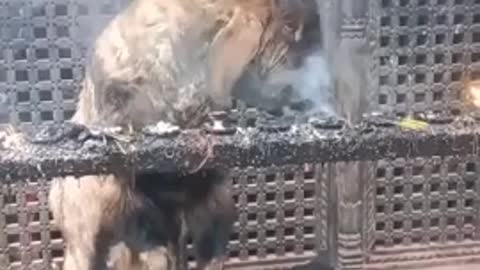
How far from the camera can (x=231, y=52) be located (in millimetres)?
1897

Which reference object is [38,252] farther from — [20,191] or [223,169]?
[223,169]

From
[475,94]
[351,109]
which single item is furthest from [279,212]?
[475,94]

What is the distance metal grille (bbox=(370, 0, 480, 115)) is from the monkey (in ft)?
1.41

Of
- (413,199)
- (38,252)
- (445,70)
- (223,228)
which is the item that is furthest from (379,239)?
(38,252)

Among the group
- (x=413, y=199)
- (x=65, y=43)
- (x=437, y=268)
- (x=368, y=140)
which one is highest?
(x=65, y=43)

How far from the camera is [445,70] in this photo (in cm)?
246

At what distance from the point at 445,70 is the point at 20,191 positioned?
1.04 m

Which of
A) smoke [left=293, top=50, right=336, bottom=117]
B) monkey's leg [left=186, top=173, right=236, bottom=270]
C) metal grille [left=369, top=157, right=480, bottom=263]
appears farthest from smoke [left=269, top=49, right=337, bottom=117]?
metal grille [left=369, top=157, right=480, bottom=263]

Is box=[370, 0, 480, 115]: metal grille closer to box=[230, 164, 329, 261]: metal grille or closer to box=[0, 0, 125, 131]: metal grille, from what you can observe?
box=[230, 164, 329, 261]: metal grille

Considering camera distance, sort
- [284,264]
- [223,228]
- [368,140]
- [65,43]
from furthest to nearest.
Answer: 1. [284,264]
2. [65,43]
3. [223,228]
4. [368,140]

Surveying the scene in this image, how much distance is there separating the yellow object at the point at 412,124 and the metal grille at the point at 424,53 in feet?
1.61

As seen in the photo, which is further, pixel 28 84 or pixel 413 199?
pixel 413 199

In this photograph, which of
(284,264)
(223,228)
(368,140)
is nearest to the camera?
(368,140)

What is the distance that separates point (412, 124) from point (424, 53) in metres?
0.56
